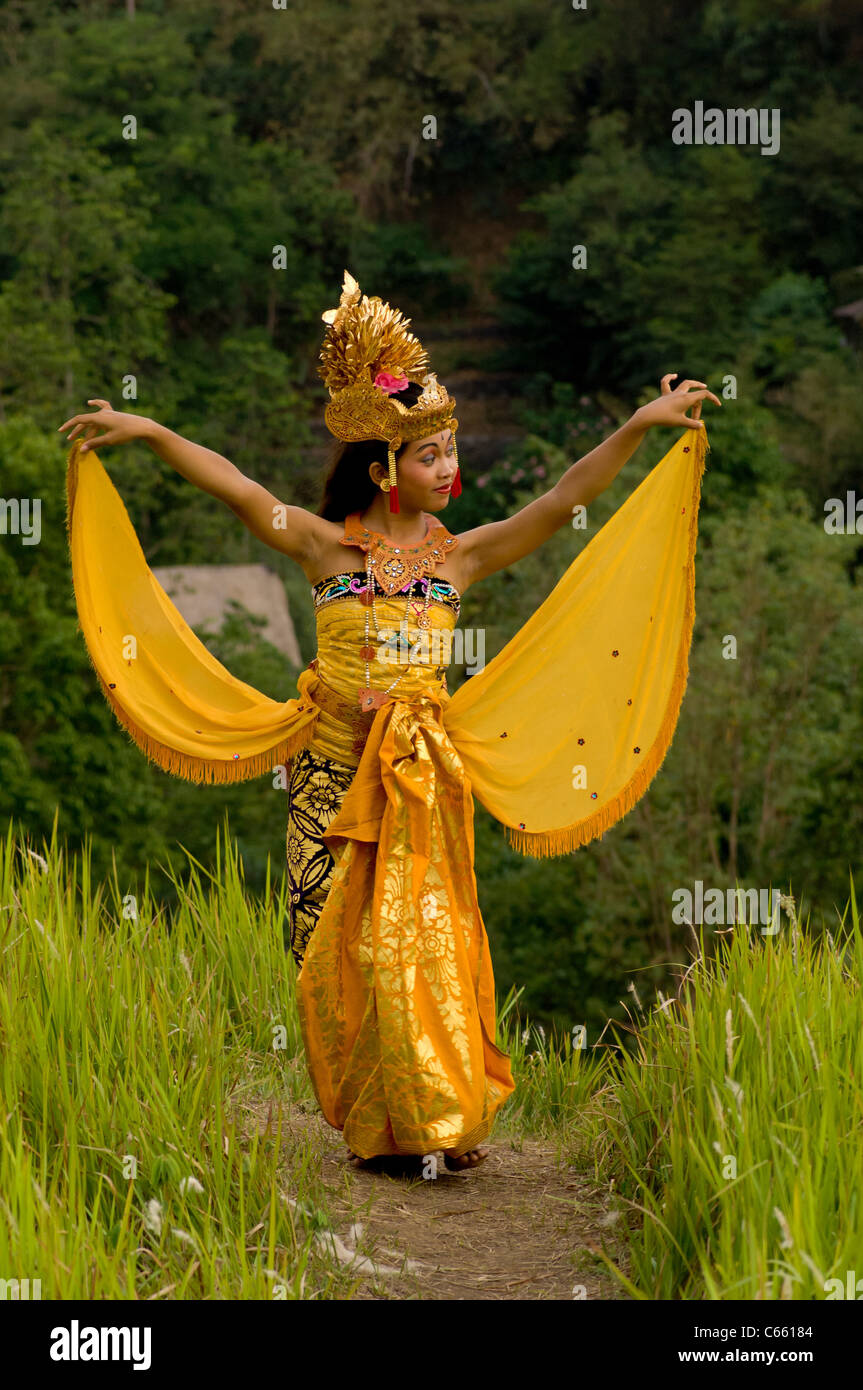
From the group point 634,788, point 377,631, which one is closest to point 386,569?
point 377,631

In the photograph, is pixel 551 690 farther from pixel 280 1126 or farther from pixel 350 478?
pixel 280 1126

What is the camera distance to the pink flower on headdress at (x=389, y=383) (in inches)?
157

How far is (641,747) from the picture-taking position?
166 inches

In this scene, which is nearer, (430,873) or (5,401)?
(430,873)

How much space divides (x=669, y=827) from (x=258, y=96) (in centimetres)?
2688

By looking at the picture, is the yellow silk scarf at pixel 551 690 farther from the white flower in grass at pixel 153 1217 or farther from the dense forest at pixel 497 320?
the dense forest at pixel 497 320

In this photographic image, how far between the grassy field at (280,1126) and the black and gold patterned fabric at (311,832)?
353mm

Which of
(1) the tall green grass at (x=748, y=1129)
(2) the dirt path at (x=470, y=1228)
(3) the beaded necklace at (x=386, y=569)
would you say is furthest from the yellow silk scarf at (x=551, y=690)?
(2) the dirt path at (x=470, y=1228)

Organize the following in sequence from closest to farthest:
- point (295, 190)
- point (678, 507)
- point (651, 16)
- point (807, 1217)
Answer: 1. point (807, 1217)
2. point (678, 507)
3. point (295, 190)
4. point (651, 16)

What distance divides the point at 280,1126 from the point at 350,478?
1596mm

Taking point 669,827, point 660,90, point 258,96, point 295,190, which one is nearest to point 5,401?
point 669,827

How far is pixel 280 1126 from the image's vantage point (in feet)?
11.6

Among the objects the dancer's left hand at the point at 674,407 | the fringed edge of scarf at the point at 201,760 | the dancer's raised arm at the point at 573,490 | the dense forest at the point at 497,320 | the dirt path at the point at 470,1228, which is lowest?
the dirt path at the point at 470,1228

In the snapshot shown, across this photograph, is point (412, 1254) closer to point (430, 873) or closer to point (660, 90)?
point (430, 873)
